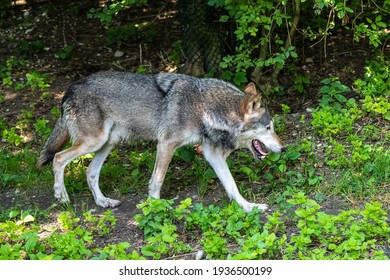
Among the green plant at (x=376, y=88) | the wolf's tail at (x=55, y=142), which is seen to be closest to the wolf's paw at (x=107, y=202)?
the wolf's tail at (x=55, y=142)

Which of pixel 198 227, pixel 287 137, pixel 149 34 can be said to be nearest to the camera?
pixel 198 227

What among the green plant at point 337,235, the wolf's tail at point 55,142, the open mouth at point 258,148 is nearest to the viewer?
the green plant at point 337,235

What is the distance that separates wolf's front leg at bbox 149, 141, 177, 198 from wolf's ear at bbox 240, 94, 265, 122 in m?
0.71

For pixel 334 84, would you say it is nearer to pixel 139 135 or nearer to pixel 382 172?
pixel 382 172

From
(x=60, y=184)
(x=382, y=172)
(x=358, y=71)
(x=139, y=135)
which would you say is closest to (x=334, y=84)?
(x=358, y=71)

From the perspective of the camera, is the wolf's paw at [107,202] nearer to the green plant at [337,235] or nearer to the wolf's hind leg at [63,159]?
the wolf's hind leg at [63,159]

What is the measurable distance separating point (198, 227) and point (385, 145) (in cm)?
237

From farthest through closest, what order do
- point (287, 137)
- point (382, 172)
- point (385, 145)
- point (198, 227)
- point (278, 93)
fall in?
point (278, 93) → point (287, 137) → point (385, 145) → point (382, 172) → point (198, 227)

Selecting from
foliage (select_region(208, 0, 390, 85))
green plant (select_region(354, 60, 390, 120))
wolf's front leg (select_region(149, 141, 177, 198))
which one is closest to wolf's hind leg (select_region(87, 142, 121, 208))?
wolf's front leg (select_region(149, 141, 177, 198))

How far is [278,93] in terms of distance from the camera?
8648 mm

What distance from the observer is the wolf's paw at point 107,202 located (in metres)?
6.83

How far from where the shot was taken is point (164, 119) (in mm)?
6664

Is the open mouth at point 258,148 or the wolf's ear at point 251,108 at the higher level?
the wolf's ear at point 251,108

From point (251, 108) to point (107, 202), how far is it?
1659mm
